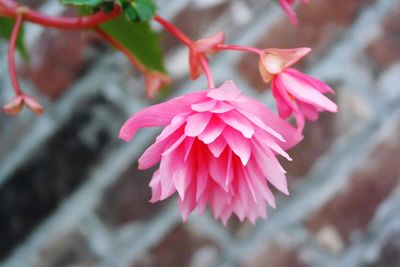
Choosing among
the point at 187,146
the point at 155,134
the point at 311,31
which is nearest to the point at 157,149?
the point at 187,146

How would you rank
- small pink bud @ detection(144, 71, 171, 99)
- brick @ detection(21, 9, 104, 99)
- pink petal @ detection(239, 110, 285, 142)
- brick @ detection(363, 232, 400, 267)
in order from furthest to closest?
brick @ detection(363, 232, 400, 267) < brick @ detection(21, 9, 104, 99) < small pink bud @ detection(144, 71, 171, 99) < pink petal @ detection(239, 110, 285, 142)

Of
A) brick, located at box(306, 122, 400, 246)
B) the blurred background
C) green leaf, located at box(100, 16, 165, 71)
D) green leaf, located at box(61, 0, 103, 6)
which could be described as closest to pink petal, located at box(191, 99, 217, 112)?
green leaf, located at box(61, 0, 103, 6)

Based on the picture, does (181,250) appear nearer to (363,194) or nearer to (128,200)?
(128,200)

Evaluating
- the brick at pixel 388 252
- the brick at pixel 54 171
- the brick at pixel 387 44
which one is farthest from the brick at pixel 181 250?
the brick at pixel 387 44

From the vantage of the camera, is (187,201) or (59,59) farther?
(59,59)

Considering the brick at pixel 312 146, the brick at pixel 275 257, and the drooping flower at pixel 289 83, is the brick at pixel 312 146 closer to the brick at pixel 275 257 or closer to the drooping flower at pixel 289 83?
the brick at pixel 275 257

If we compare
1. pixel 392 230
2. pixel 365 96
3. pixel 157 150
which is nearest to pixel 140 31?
pixel 157 150

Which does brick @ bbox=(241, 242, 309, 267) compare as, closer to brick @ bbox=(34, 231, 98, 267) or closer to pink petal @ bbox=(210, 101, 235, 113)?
brick @ bbox=(34, 231, 98, 267)
